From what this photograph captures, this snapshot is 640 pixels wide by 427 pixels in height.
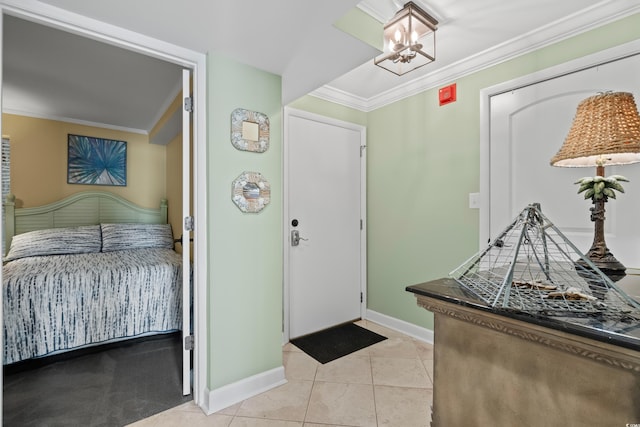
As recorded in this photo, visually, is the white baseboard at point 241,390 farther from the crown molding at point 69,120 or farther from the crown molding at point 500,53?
the crown molding at point 69,120

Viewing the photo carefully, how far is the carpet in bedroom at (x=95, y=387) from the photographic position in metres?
1.61

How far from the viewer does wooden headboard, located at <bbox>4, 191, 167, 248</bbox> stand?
3260mm

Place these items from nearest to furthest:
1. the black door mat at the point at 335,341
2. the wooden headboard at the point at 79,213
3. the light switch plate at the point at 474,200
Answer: the light switch plate at the point at 474,200 < the black door mat at the point at 335,341 < the wooden headboard at the point at 79,213

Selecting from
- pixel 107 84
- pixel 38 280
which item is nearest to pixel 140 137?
pixel 107 84

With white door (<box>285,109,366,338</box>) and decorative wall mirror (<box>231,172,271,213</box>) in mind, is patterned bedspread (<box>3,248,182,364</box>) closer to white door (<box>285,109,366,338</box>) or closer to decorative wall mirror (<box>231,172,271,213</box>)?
white door (<box>285,109,366,338</box>)

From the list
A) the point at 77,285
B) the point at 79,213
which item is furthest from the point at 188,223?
the point at 79,213

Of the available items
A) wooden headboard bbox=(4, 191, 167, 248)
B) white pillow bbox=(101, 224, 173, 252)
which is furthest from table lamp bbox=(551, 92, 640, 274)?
wooden headboard bbox=(4, 191, 167, 248)

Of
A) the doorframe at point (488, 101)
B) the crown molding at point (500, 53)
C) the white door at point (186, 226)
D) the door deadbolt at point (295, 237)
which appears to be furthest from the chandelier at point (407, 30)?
the door deadbolt at point (295, 237)

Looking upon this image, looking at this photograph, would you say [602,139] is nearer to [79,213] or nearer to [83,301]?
[83,301]

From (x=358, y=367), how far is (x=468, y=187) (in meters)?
1.62

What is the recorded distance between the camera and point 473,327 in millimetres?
835

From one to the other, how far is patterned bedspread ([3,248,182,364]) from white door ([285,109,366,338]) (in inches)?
43.3

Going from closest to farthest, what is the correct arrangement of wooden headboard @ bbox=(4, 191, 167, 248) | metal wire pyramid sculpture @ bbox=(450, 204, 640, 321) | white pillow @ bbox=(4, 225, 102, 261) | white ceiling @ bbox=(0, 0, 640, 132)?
metal wire pyramid sculpture @ bbox=(450, 204, 640, 321) → white ceiling @ bbox=(0, 0, 640, 132) → white pillow @ bbox=(4, 225, 102, 261) → wooden headboard @ bbox=(4, 191, 167, 248)

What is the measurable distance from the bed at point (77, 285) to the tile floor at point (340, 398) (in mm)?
1048
